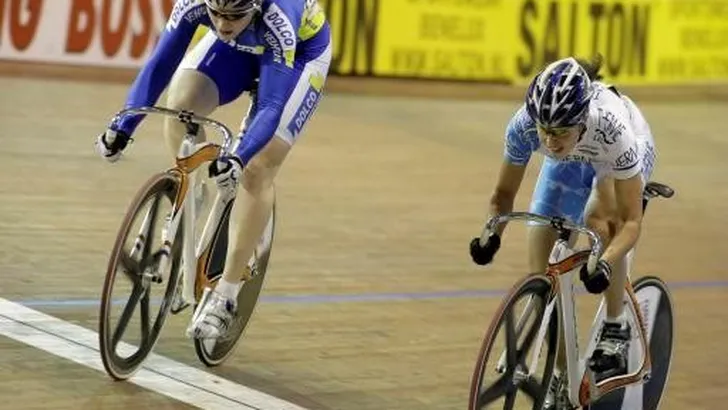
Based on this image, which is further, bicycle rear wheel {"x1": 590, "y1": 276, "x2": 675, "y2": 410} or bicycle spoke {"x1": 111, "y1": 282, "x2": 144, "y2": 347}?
bicycle rear wheel {"x1": 590, "y1": 276, "x2": 675, "y2": 410}

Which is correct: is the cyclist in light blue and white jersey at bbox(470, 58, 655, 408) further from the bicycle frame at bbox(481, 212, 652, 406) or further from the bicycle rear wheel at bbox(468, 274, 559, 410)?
the bicycle rear wheel at bbox(468, 274, 559, 410)

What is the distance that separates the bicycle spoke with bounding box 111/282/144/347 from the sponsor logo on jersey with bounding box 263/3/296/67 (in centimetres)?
90

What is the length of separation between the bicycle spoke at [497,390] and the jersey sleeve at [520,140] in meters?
0.66

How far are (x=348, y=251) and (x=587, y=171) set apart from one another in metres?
2.87

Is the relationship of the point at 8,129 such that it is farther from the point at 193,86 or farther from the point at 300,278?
the point at 193,86

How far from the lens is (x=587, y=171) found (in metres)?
4.67

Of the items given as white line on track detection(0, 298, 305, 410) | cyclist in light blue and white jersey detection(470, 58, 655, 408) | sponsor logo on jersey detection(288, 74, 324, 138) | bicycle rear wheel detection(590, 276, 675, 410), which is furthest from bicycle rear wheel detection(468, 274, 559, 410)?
sponsor logo on jersey detection(288, 74, 324, 138)

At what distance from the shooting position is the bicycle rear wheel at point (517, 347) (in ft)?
13.7

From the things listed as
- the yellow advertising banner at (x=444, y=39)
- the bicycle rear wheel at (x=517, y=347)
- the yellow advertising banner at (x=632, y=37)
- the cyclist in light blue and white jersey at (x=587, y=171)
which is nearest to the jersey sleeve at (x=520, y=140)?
the cyclist in light blue and white jersey at (x=587, y=171)

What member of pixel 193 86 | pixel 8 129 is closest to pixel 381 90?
pixel 8 129

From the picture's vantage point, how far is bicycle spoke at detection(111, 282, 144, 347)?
4727 mm

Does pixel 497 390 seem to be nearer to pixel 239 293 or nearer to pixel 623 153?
pixel 623 153

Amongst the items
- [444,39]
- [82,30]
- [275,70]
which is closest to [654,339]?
[275,70]

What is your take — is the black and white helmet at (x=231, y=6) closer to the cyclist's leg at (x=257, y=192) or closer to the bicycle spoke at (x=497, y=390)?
the cyclist's leg at (x=257, y=192)
